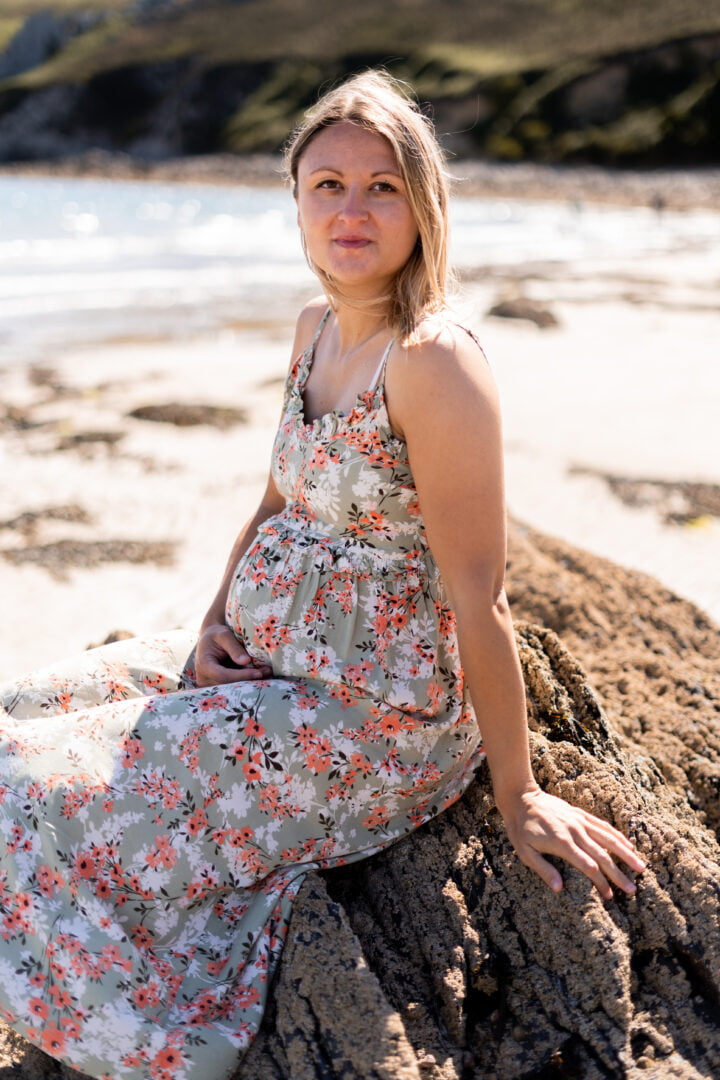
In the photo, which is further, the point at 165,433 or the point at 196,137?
the point at 196,137

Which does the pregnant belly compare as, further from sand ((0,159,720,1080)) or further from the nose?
the nose

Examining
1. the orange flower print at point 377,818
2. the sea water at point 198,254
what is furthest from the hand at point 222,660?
the sea water at point 198,254

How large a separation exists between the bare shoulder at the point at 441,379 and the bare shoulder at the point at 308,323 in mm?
556

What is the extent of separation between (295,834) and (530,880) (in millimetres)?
483

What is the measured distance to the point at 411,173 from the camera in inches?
84.7

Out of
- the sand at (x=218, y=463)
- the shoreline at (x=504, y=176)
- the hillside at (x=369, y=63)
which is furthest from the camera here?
the hillside at (x=369, y=63)

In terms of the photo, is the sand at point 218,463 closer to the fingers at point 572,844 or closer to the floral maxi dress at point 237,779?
the floral maxi dress at point 237,779

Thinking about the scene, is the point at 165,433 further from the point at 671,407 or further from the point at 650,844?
the point at 650,844

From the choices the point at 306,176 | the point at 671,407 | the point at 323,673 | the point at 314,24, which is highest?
the point at 314,24

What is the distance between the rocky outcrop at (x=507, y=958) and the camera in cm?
197

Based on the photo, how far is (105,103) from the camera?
85.2 meters

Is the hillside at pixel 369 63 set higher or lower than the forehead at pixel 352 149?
higher

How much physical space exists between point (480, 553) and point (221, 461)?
18.0 ft

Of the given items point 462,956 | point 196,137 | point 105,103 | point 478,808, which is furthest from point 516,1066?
point 105,103
